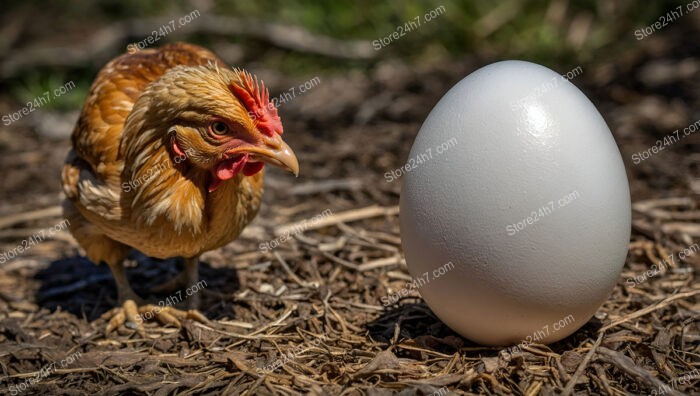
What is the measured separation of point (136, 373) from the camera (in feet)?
13.3

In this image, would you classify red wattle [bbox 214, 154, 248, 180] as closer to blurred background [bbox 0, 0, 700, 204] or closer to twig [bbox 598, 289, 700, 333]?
twig [bbox 598, 289, 700, 333]

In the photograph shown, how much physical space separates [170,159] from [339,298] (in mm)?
1401

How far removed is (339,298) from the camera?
15.6ft

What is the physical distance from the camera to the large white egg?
11.3ft

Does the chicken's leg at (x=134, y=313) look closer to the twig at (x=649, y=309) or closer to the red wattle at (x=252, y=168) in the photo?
the red wattle at (x=252, y=168)

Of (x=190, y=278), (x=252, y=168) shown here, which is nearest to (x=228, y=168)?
(x=252, y=168)

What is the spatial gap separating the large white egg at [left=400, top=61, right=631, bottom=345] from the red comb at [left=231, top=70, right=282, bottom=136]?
2.49 ft

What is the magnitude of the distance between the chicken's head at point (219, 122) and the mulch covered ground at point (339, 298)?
3.30 feet

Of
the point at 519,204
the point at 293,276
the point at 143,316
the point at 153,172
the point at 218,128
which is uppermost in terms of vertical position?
the point at 218,128

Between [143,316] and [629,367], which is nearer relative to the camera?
[629,367]

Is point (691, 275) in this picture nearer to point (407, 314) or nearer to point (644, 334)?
point (644, 334)

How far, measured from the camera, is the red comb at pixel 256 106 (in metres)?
3.86

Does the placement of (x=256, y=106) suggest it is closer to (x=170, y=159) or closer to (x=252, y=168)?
(x=252, y=168)

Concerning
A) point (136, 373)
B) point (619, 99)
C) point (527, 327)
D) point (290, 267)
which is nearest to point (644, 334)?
point (527, 327)
